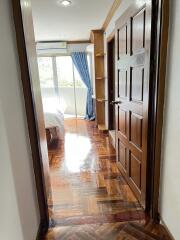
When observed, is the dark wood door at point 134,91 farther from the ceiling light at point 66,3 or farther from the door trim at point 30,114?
the ceiling light at point 66,3

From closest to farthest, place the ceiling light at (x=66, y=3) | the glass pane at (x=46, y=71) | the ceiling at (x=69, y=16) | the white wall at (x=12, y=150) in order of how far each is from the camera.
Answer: the white wall at (x=12, y=150), the ceiling light at (x=66, y=3), the ceiling at (x=69, y=16), the glass pane at (x=46, y=71)

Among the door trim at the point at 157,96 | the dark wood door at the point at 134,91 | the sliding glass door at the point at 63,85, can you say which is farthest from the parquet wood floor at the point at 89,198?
the sliding glass door at the point at 63,85

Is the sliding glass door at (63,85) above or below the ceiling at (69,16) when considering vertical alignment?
below

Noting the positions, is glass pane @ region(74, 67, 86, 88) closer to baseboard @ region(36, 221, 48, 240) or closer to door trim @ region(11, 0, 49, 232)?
door trim @ region(11, 0, 49, 232)

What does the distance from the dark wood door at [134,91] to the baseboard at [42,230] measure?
917 mm

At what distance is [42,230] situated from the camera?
1.58 m

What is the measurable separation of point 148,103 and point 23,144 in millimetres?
995

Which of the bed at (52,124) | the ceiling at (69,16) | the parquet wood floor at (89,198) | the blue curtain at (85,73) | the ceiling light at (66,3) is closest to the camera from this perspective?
the parquet wood floor at (89,198)

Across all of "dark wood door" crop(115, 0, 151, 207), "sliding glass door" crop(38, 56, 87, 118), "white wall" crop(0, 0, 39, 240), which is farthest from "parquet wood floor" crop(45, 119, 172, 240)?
"sliding glass door" crop(38, 56, 87, 118)

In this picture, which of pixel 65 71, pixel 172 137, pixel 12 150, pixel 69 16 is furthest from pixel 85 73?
pixel 12 150

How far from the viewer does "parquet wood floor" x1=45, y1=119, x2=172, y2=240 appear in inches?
62.2

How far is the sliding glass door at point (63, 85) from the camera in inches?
226

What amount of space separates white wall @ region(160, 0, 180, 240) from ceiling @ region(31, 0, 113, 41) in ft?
6.05

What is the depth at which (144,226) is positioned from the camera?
158 centimetres
